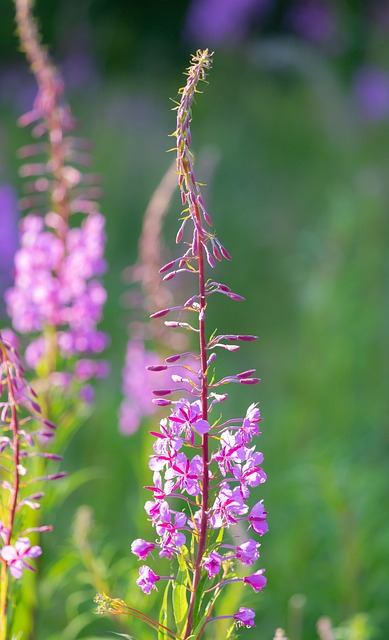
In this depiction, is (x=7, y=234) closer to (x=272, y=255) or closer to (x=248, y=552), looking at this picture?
(x=272, y=255)

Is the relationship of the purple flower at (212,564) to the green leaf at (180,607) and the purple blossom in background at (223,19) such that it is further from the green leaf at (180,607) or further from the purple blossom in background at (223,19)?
the purple blossom in background at (223,19)

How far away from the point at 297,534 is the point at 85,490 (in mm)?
1111

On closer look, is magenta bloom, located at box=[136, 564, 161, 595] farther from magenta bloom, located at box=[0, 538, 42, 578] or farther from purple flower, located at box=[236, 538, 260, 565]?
magenta bloom, located at box=[0, 538, 42, 578]

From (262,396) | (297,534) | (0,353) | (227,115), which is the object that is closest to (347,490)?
(297,534)

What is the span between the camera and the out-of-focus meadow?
2.79m

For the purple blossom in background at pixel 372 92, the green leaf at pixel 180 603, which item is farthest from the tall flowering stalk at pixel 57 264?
the purple blossom in background at pixel 372 92

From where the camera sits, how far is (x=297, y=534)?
10.5ft

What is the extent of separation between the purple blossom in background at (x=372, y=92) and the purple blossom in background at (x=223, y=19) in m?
1.93

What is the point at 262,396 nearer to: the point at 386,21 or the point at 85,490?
the point at 85,490

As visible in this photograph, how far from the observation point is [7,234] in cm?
470

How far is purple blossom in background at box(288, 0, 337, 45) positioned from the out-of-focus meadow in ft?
0.10

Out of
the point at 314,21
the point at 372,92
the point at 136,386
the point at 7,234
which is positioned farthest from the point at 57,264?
the point at 314,21

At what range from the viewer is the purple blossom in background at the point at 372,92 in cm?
989

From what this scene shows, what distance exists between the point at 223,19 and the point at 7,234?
820cm
